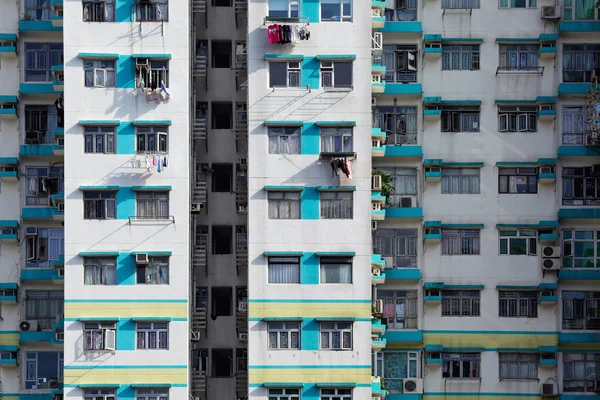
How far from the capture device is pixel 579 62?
97.3 ft

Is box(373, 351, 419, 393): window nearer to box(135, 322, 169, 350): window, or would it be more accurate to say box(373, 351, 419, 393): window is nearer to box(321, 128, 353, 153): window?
box(321, 128, 353, 153): window

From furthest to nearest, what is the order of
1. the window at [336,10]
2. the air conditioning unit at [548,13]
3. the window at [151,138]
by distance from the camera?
the air conditioning unit at [548,13] → the window at [336,10] → the window at [151,138]

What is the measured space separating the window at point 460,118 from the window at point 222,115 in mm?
5848

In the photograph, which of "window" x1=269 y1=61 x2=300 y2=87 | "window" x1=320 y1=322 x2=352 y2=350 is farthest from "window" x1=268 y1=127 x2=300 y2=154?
"window" x1=320 y1=322 x2=352 y2=350

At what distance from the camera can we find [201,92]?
96.5ft

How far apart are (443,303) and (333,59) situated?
720 cm

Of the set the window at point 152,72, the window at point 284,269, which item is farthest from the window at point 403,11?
the window at point 284,269

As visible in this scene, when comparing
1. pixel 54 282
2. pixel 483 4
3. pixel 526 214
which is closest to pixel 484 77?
pixel 483 4

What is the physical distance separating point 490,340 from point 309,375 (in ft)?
17.1

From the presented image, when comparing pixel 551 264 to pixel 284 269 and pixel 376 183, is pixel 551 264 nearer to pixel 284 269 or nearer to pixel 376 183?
pixel 376 183

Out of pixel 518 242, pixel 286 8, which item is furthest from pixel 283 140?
pixel 518 242

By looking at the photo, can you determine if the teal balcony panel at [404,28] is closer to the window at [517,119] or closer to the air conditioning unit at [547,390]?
the window at [517,119]

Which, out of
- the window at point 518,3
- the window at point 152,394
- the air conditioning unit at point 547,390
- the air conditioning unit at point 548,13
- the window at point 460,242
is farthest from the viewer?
the window at point 518,3

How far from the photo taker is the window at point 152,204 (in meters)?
27.3
